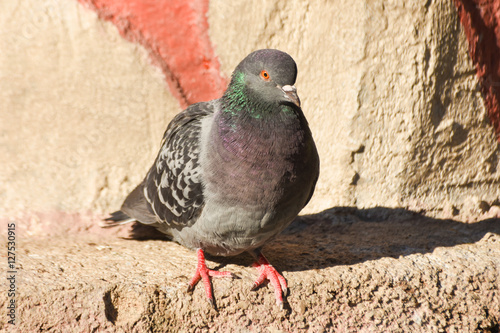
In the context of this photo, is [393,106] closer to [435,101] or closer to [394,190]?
[435,101]

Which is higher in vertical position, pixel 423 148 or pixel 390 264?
pixel 423 148

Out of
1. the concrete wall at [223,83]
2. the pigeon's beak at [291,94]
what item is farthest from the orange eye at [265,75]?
the concrete wall at [223,83]

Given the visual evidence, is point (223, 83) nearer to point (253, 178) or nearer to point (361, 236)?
point (361, 236)

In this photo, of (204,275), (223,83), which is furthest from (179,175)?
(223,83)

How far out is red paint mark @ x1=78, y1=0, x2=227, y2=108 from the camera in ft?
18.9

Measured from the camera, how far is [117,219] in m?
5.13

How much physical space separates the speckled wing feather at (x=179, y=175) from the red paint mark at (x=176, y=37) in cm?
141

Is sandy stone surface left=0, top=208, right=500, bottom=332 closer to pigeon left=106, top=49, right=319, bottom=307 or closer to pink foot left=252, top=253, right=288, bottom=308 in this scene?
pink foot left=252, top=253, right=288, bottom=308

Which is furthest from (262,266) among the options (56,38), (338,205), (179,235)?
(56,38)

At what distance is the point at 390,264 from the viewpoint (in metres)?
4.48

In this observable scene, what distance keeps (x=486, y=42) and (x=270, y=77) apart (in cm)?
280

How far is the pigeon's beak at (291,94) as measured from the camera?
143 inches

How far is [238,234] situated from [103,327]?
113 cm

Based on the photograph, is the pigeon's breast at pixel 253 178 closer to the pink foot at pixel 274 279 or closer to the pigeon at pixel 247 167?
the pigeon at pixel 247 167
